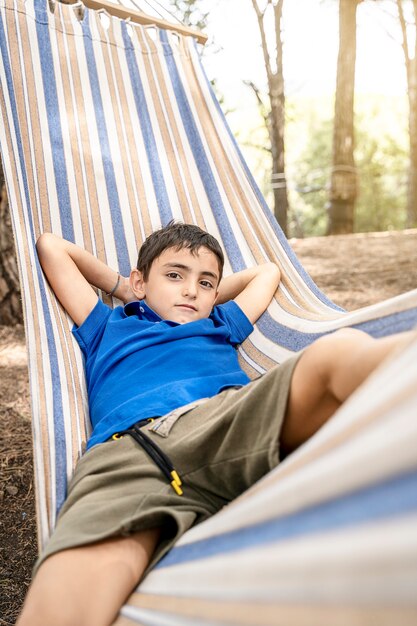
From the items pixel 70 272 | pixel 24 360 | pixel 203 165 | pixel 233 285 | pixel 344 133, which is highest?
pixel 344 133

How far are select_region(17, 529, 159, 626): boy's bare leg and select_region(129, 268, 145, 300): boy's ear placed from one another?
3.06 feet

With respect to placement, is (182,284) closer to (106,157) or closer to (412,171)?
(106,157)

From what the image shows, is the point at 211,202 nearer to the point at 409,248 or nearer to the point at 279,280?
the point at 279,280

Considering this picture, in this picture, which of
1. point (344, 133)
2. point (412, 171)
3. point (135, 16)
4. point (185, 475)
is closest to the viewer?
point (185, 475)

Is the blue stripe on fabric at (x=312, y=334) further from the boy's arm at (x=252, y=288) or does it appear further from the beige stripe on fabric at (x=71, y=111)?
the beige stripe on fabric at (x=71, y=111)

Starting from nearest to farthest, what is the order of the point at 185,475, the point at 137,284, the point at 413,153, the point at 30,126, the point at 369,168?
1. the point at 185,475
2. the point at 137,284
3. the point at 30,126
4. the point at 413,153
5. the point at 369,168

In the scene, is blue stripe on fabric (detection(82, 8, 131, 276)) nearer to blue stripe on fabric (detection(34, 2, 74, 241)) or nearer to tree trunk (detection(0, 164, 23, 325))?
blue stripe on fabric (detection(34, 2, 74, 241))

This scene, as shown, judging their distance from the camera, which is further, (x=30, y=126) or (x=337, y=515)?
Answer: (x=30, y=126)

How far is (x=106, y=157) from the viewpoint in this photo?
2.33m

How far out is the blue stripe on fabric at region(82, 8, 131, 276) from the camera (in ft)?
6.98

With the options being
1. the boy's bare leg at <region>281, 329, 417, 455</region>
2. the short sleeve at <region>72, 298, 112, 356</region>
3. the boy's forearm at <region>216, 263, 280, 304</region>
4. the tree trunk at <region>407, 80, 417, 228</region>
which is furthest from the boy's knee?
the tree trunk at <region>407, 80, 417, 228</region>

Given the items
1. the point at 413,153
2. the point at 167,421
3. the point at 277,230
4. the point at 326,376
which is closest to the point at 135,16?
the point at 277,230

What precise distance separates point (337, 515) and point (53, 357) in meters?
1.01

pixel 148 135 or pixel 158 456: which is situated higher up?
pixel 148 135
